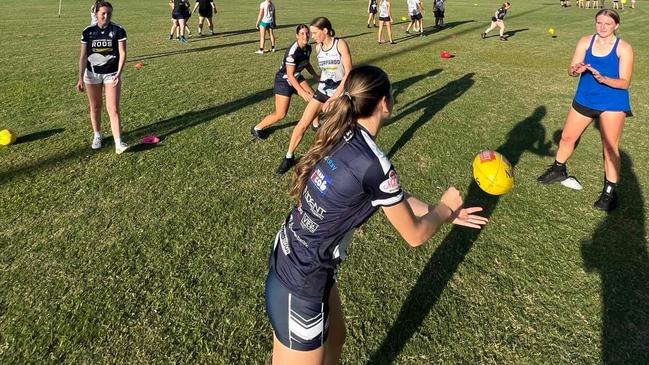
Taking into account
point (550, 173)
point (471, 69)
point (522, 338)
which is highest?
point (471, 69)

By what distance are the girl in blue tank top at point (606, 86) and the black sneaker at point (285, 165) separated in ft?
12.9

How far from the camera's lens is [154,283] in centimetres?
406

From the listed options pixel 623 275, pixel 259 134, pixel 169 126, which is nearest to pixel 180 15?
pixel 169 126

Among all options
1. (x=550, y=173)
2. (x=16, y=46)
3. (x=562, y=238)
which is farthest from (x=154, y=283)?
(x=16, y=46)

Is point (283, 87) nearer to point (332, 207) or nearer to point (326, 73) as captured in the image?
point (326, 73)

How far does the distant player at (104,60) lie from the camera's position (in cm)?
616

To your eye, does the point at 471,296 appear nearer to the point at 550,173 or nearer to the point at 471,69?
the point at 550,173

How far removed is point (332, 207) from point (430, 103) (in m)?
7.74

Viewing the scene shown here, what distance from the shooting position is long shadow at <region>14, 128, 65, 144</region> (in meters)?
7.08

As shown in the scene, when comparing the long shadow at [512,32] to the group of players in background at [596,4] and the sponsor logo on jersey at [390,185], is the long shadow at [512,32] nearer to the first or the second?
the group of players in background at [596,4]

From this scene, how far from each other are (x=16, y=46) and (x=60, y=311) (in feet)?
49.2

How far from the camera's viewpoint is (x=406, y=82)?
1112 centimetres

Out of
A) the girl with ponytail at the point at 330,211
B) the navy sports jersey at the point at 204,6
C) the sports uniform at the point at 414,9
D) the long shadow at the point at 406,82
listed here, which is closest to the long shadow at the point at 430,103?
the long shadow at the point at 406,82

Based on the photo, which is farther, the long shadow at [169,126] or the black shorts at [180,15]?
the black shorts at [180,15]
